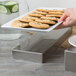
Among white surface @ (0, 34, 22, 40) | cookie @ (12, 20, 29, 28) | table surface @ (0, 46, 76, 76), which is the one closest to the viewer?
table surface @ (0, 46, 76, 76)

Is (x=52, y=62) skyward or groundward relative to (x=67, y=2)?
groundward

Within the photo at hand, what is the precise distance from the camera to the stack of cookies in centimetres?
85

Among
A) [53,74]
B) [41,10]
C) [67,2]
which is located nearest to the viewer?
[53,74]

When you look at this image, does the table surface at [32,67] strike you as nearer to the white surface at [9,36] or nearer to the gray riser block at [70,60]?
the gray riser block at [70,60]

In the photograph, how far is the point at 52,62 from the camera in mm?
822

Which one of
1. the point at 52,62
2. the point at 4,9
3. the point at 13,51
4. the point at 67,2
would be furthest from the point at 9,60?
the point at 67,2

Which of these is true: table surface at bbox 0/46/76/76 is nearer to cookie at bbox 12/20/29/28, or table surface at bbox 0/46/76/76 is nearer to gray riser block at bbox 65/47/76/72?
gray riser block at bbox 65/47/76/72

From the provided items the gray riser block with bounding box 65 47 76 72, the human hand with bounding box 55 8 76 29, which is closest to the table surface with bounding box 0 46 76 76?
the gray riser block with bounding box 65 47 76 72

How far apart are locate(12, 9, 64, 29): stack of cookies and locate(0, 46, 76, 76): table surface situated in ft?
0.41

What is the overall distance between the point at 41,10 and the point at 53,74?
17.3 inches

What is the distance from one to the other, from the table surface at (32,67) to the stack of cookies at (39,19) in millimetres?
124

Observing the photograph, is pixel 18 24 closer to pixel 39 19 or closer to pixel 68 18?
pixel 39 19

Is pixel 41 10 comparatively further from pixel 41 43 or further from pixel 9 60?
pixel 9 60

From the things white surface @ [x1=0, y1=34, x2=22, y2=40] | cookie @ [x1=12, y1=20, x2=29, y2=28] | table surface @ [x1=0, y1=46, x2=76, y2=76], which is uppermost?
cookie @ [x1=12, y1=20, x2=29, y2=28]
